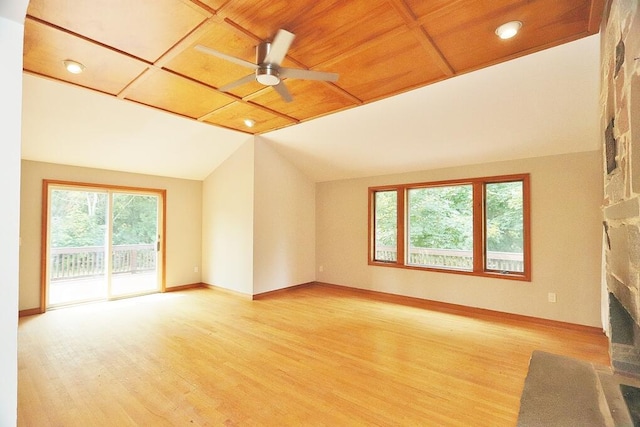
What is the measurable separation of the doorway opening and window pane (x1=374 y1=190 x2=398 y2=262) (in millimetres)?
4186

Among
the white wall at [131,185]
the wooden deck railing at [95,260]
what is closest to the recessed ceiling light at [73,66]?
the white wall at [131,185]

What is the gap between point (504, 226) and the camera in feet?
14.4

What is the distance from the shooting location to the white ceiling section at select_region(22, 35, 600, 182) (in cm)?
296

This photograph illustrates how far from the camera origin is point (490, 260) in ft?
14.9

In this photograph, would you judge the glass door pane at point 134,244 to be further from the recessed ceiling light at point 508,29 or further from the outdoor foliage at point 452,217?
the recessed ceiling light at point 508,29

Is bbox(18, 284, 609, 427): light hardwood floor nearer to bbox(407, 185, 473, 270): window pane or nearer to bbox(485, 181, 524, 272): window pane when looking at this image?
bbox(485, 181, 524, 272): window pane

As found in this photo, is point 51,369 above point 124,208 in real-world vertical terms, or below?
below

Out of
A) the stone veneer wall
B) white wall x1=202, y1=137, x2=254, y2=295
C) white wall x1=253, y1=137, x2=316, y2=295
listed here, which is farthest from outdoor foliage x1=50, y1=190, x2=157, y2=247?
the stone veneer wall

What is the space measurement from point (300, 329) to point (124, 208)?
404 cm

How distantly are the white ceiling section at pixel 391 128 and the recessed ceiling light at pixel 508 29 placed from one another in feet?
1.70

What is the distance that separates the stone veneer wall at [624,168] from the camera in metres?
1.23

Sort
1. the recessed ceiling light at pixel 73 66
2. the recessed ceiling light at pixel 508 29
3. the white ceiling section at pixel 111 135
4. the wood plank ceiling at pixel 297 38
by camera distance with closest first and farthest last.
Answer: the wood plank ceiling at pixel 297 38 < the recessed ceiling light at pixel 508 29 < the recessed ceiling light at pixel 73 66 < the white ceiling section at pixel 111 135

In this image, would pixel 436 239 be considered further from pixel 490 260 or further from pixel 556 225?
pixel 556 225

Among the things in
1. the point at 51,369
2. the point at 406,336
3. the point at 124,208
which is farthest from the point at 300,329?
the point at 124,208
